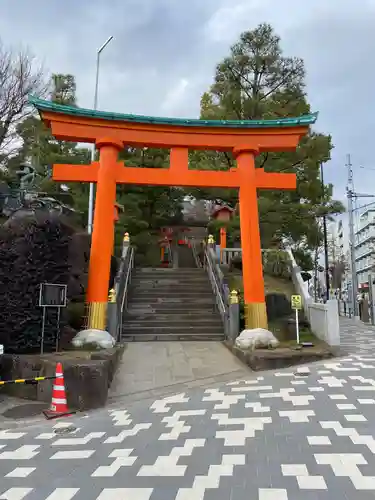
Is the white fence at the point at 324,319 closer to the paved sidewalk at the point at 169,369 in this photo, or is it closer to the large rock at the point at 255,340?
the large rock at the point at 255,340

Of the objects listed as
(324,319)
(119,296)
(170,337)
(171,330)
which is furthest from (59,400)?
(324,319)

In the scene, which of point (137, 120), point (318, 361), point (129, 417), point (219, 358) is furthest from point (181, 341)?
point (137, 120)

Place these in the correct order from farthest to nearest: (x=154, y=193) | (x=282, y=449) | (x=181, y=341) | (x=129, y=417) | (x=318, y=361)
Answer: (x=154, y=193) → (x=181, y=341) → (x=318, y=361) → (x=129, y=417) → (x=282, y=449)

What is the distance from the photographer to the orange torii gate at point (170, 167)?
998 centimetres

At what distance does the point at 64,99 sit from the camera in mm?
21266

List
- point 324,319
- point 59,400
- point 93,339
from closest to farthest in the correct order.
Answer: point 59,400, point 93,339, point 324,319

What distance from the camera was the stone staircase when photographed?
11.9 metres

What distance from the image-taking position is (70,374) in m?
6.52

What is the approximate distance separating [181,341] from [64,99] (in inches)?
652

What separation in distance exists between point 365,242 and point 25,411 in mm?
66431

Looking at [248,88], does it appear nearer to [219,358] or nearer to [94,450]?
[219,358]

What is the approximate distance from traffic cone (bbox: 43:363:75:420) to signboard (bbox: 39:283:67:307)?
5.83ft

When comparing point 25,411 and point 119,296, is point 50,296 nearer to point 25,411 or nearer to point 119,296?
point 25,411

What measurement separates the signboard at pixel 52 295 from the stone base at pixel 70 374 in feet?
3.48
